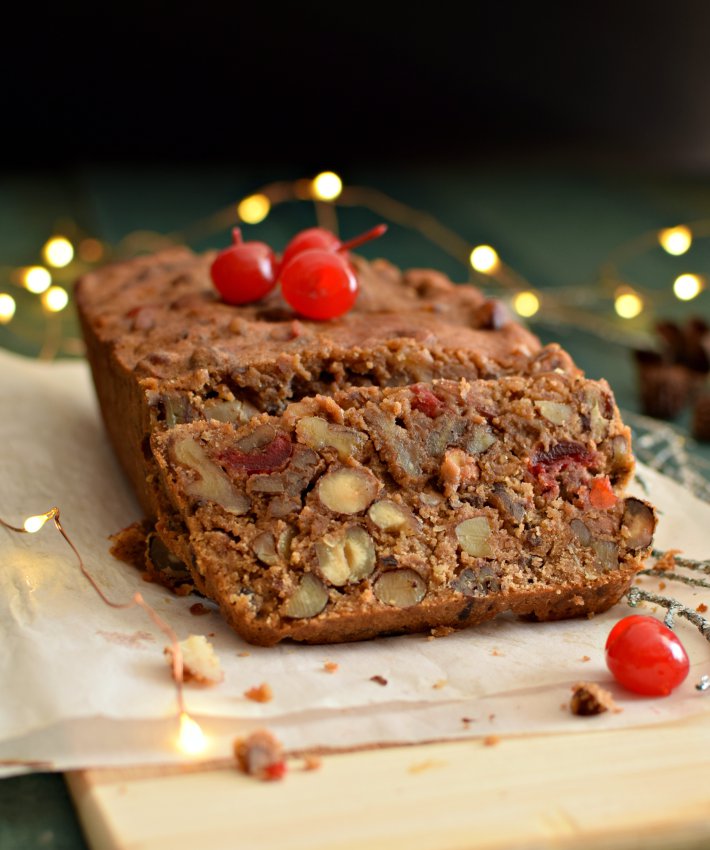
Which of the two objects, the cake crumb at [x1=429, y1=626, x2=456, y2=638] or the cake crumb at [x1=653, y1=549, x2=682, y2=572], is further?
the cake crumb at [x1=653, y1=549, x2=682, y2=572]

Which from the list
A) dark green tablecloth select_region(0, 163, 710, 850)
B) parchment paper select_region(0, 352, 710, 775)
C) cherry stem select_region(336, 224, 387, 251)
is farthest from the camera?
dark green tablecloth select_region(0, 163, 710, 850)

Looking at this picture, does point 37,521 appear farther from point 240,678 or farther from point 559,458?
point 559,458

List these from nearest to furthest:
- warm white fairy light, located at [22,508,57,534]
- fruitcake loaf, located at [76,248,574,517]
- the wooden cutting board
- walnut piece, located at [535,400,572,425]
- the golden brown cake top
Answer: the wooden cutting board, warm white fairy light, located at [22,508,57,534], walnut piece, located at [535,400,572,425], fruitcake loaf, located at [76,248,574,517], the golden brown cake top

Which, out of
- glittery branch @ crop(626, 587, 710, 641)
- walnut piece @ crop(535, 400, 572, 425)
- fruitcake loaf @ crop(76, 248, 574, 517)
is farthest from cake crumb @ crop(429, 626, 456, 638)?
fruitcake loaf @ crop(76, 248, 574, 517)

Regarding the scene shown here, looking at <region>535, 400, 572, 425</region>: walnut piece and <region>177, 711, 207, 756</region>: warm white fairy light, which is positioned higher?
<region>535, 400, 572, 425</region>: walnut piece

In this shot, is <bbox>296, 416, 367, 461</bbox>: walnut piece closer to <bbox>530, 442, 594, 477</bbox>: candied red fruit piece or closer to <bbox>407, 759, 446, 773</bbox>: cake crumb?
<bbox>530, 442, 594, 477</bbox>: candied red fruit piece

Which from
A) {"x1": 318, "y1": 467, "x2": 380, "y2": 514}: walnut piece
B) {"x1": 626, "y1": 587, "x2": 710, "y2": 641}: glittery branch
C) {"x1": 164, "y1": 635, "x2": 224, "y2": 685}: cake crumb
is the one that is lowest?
{"x1": 626, "y1": 587, "x2": 710, "y2": 641}: glittery branch

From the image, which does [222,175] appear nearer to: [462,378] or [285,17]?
[285,17]
